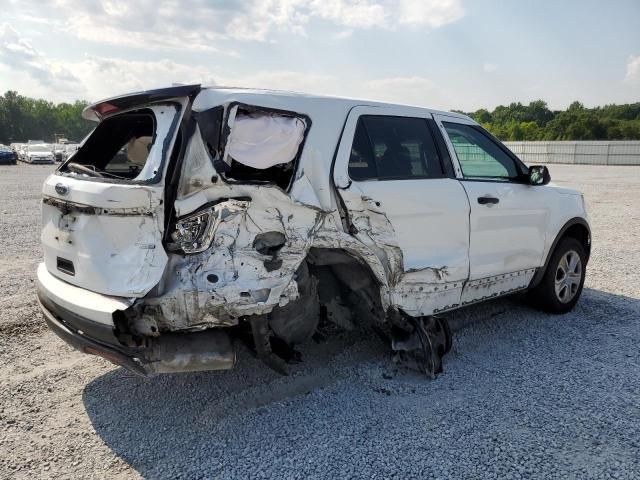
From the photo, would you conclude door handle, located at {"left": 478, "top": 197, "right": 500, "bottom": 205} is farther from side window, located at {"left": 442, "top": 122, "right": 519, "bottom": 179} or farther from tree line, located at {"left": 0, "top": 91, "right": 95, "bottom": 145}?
tree line, located at {"left": 0, "top": 91, "right": 95, "bottom": 145}

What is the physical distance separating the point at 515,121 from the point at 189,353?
303 ft

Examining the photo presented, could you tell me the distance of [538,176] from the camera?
4.73 meters

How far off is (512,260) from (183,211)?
3.09 m

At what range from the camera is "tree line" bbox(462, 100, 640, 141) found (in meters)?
57.9

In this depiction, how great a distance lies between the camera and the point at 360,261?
353 cm

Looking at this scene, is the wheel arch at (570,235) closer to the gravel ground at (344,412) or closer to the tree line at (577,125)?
the gravel ground at (344,412)

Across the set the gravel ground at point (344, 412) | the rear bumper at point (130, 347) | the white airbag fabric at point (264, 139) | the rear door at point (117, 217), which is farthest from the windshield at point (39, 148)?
the white airbag fabric at point (264, 139)

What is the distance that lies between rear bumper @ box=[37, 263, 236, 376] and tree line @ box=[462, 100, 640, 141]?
1865 inches

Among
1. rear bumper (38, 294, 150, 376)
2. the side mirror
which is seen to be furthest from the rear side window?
the side mirror

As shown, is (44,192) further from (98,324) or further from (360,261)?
(360,261)

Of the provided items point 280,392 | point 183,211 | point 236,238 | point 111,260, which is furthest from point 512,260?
point 111,260

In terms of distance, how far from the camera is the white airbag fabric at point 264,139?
10.1 ft

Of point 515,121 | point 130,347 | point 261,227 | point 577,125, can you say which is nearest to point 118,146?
point 261,227

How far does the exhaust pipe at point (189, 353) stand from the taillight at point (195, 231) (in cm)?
54
